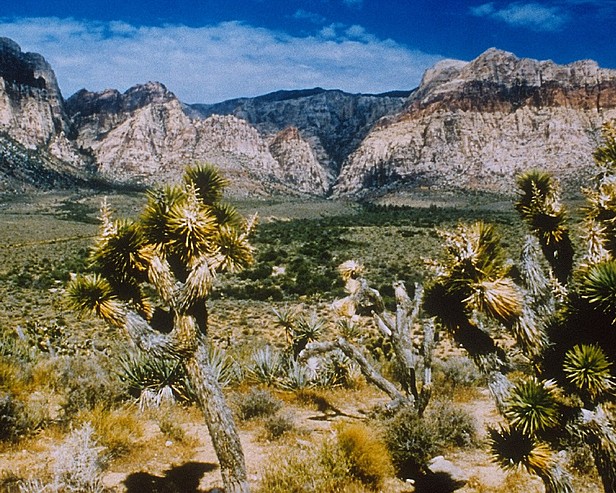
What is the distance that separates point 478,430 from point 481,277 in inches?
137

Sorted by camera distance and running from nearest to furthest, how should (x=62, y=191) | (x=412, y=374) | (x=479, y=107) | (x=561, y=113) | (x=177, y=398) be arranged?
(x=412, y=374)
(x=177, y=398)
(x=62, y=191)
(x=561, y=113)
(x=479, y=107)

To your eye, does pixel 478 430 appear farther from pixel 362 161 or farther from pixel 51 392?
pixel 362 161

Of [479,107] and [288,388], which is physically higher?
[479,107]

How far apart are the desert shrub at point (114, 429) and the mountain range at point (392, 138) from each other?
10844cm

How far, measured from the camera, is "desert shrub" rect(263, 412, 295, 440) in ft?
23.9

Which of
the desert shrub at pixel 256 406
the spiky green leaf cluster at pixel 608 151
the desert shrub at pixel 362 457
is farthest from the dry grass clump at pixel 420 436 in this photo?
the spiky green leaf cluster at pixel 608 151

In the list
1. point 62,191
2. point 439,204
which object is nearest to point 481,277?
point 439,204

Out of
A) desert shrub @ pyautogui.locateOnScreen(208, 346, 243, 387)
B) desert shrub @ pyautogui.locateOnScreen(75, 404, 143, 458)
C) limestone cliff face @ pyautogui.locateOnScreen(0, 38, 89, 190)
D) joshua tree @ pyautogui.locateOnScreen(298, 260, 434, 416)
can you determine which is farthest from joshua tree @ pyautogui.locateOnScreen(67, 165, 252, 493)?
limestone cliff face @ pyautogui.locateOnScreen(0, 38, 89, 190)

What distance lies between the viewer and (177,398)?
8.58 metres

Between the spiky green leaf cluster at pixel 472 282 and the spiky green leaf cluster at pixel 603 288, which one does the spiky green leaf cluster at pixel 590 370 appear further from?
the spiky green leaf cluster at pixel 472 282

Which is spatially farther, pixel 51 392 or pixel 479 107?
pixel 479 107

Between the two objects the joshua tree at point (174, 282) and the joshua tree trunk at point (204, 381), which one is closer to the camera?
the joshua tree trunk at point (204, 381)

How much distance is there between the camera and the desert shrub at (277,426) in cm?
728

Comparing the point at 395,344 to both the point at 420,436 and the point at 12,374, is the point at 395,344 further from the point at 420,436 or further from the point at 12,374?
the point at 12,374
